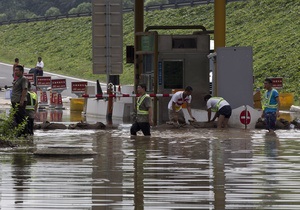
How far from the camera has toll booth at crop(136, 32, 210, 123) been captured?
33.6 metres

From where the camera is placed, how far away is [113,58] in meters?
35.1

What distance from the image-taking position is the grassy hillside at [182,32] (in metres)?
65.3

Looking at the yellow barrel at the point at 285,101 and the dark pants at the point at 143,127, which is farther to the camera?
the yellow barrel at the point at 285,101

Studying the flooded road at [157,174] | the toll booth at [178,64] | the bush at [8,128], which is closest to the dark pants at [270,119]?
the flooded road at [157,174]

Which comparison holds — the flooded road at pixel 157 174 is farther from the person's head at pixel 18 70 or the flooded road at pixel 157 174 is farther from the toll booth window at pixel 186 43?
the toll booth window at pixel 186 43

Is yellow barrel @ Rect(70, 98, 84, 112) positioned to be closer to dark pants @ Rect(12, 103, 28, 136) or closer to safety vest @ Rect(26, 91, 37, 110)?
safety vest @ Rect(26, 91, 37, 110)

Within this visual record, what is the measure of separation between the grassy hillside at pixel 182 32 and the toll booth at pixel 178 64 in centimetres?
2057

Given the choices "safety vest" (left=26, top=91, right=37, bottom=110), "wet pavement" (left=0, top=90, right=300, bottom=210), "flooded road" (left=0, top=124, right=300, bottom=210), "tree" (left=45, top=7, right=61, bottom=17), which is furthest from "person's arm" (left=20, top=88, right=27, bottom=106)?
"tree" (left=45, top=7, right=61, bottom=17)

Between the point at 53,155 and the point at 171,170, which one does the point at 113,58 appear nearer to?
the point at 53,155

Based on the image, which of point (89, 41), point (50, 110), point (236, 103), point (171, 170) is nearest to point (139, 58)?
point (236, 103)

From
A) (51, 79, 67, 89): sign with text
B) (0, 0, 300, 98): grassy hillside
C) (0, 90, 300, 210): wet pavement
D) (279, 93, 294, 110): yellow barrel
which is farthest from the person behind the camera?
(0, 0, 300, 98): grassy hillside

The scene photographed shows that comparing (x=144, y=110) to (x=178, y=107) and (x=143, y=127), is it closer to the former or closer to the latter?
(x=143, y=127)

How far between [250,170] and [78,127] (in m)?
12.7

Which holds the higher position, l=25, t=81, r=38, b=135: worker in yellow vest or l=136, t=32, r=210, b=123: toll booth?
l=136, t=32, r=210, b=123: toll booth
